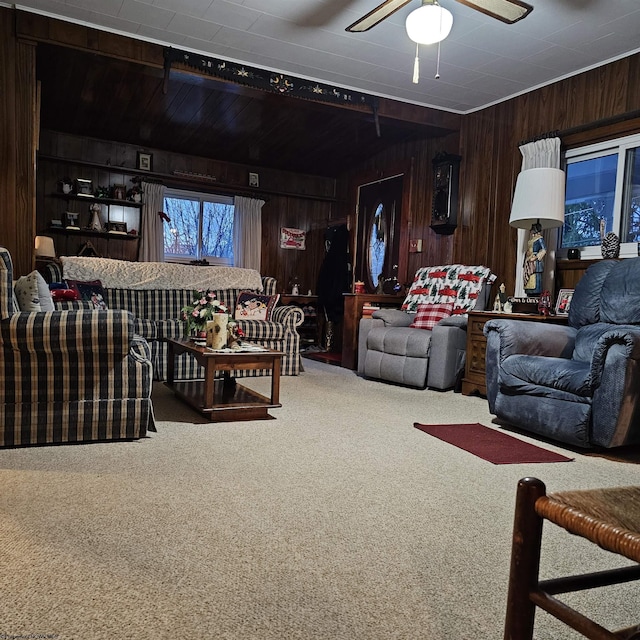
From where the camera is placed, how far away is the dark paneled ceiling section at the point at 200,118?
4.54 meters

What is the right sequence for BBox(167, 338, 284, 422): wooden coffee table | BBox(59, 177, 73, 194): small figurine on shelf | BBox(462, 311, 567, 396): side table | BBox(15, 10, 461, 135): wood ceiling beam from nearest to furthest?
1. BBox(167, 338, 284, 422): wooden coffee table
2. BBox(15, 10, 461, 135): wood ceiling beam
3. BBox(462, 311, 567, 396): side table
4. BBox(59, 177, 73, 194): small figurine on shelf

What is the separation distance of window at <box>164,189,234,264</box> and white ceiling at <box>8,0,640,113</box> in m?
2.99

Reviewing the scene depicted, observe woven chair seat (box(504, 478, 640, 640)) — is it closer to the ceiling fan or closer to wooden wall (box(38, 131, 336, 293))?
the ceiling fan

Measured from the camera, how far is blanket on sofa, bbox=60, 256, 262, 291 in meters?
4.98

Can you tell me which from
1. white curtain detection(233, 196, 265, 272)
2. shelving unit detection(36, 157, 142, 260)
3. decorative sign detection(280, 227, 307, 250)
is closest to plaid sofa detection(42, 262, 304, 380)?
shelving unit detection(36, 157, 142, 260)

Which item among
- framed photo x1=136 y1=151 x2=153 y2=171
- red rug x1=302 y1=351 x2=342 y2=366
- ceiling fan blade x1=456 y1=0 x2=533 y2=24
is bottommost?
red rug x1=302 y1=351 x2=342 y2=366

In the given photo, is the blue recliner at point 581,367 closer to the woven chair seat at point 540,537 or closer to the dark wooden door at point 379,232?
the woven chair seat at point 540,537

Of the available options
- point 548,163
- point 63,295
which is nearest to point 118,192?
point 63,295

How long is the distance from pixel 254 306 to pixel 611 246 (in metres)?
3.05

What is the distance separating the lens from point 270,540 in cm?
159

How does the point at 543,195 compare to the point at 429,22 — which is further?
the point at 543,195

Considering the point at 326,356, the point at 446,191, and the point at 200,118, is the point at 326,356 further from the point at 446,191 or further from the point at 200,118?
the point at 200,118

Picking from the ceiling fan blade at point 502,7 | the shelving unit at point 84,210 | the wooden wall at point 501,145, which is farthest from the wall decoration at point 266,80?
the shelving unit at point 84,210

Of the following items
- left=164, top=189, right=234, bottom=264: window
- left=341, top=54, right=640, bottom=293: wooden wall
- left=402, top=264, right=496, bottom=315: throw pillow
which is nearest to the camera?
left=341, top=54, right=640, bottom=293: wooden wall
